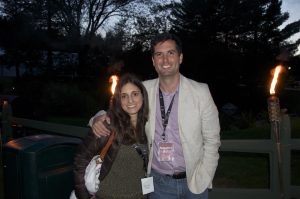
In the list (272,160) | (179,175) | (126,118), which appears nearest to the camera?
(126,118)

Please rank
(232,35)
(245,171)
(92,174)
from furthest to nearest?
1. (232,35)
2. (245,171)
3. (92,174)

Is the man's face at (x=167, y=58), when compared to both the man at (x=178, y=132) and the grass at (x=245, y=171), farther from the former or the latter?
the grass at (x=245, y=171)

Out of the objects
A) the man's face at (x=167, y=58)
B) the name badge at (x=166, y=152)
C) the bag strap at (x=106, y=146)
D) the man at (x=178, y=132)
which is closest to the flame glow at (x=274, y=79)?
the man at (x=178, y=132)

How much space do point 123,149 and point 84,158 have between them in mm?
285

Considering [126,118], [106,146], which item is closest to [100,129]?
[106,146]

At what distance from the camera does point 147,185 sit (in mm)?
2740

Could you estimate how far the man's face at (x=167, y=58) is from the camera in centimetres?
288

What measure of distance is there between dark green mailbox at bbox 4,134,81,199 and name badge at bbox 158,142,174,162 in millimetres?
741

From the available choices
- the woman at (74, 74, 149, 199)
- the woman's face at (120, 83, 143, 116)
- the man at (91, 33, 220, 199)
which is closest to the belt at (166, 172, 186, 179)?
the man at (91, 33, 220, 199)

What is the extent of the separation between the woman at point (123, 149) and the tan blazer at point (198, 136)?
0.55 feet

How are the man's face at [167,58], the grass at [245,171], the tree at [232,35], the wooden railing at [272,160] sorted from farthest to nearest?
the tree at [232,35]
the grass at [245,171]
the wooden railing at [272,160]
the man's face at [167,58]

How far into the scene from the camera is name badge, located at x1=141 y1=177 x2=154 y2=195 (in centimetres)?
272

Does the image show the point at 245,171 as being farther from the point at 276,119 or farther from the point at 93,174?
the point at 93,174

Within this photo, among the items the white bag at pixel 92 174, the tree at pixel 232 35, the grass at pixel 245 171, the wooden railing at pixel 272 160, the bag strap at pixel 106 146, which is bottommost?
the grass at pixel 245 171
